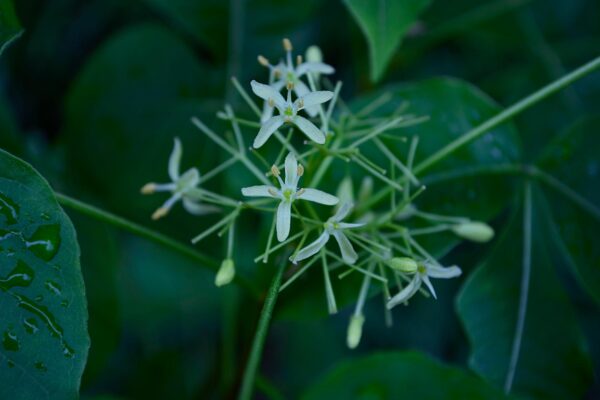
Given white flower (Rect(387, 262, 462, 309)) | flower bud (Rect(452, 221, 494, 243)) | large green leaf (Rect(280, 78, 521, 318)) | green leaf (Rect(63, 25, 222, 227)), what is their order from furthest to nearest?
green leaf (Rect(63, 25, 222, 227)) → large green leaf (Rect(280, 78, 521, 318)) → flower bud (Rect(452, 221, 494, 243)) → white flower (Rect(387, 262, 462, 309))

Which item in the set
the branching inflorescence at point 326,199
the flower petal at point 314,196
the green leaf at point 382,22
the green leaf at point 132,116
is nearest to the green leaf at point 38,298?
the branching inflorescence at point 326,199

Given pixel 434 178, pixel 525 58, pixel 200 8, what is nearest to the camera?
pixel 434 178

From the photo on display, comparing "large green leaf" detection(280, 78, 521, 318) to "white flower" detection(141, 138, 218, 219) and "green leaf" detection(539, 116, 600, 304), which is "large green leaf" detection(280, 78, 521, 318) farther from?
"white flower" detection(141, 138, 218, 219)

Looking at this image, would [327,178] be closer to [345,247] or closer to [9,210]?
[345,247]

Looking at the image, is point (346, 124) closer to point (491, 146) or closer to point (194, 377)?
point (491, 146)

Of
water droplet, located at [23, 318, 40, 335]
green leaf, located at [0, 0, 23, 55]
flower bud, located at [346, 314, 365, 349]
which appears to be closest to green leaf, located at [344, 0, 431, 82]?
flower bud, located at [346, 314, 365, 349]

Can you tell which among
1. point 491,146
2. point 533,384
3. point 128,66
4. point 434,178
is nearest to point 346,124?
point 434,178

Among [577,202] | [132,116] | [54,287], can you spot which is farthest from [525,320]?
[132,116]
